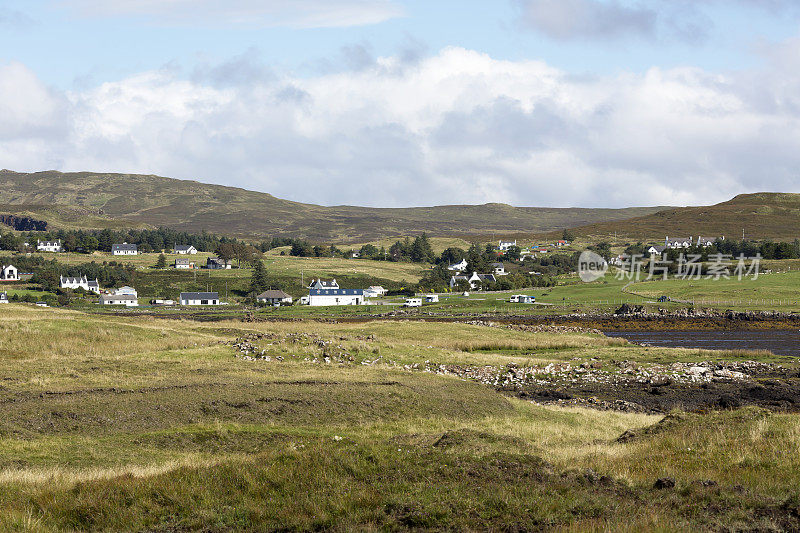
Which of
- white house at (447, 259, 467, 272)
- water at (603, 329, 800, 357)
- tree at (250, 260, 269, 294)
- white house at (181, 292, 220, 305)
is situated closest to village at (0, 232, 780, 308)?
white house at (181, 292, 220, 305)

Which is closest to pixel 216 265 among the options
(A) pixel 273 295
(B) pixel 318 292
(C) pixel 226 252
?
(C) pixel 226 252

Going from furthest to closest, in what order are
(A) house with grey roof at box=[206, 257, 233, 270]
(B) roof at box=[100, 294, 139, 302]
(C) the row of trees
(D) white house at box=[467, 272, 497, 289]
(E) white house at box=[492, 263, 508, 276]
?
(A) house with grey roof at box=[206, 257, 233, 270] → (E) white house at box=[492, 263, 508, 276] → (C) the row of trees → (D) white house at box=[467, 272, 497, 289] → (B) roof at box=[100, 294, 139, 302]

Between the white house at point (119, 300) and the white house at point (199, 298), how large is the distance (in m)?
8.12

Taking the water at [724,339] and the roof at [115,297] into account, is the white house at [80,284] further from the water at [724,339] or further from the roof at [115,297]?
the water at [724,339]

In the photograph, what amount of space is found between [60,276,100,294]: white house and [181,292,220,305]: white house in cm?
2339

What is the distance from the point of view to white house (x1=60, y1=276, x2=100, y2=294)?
141 metres

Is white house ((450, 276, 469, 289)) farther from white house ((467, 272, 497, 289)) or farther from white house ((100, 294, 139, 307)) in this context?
white house ((100, 294, 139, 307))

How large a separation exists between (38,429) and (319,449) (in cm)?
1049

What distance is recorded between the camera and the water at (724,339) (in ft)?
207

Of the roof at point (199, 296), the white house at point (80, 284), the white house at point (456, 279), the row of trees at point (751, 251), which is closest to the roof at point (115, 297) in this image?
the roof at point (199, 296)

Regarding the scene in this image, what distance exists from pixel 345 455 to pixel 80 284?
14248cm

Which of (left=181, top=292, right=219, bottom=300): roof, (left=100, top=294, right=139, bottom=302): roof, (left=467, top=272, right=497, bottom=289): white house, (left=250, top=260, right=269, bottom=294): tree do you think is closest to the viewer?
(left=100, top=294, right=139, bottom=302): roof

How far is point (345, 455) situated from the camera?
1584 centimetres

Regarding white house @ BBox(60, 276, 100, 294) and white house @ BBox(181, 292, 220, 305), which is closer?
white house @ BBox(181, 292, 220, 305)
